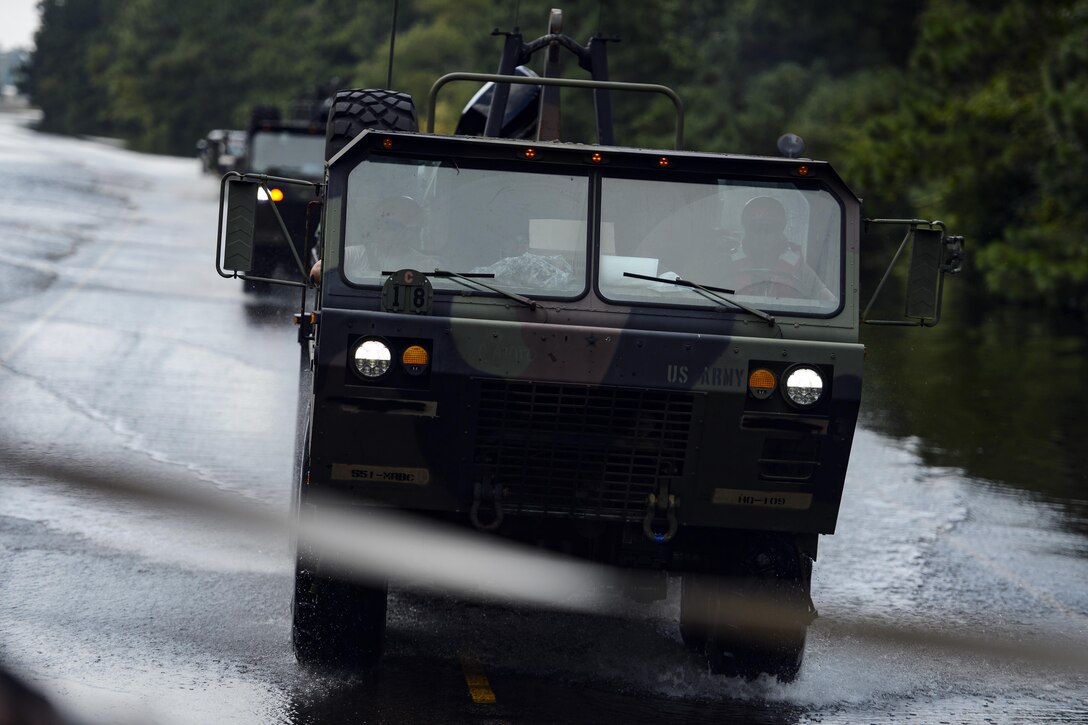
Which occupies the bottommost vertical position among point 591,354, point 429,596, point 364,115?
point 429,596

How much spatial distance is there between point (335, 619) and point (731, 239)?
2.25 metres

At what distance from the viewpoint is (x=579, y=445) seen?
255 inches

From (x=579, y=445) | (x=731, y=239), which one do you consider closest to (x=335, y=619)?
(x=579, y=445)

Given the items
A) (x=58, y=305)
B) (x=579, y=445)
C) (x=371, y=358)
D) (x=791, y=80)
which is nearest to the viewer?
(x=371, y=358)

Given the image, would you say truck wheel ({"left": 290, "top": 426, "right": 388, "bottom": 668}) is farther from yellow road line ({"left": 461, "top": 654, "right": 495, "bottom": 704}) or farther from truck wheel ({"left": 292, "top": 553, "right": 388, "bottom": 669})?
yellow road line ({"left": 461, "top": 654, "right": 495, "bottom": 704})

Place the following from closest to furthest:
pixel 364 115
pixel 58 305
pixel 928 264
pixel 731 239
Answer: pixel 731 239 → pixel 928 264 → pixel 364 115 → pixel 58 305

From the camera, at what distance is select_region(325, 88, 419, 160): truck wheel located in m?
8.48

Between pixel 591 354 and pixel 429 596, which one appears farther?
pixel 429 596

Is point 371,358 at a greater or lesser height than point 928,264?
lesser

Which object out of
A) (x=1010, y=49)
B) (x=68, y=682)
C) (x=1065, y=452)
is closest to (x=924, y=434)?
(x=1065, y=452)

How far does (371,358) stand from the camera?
631 cm

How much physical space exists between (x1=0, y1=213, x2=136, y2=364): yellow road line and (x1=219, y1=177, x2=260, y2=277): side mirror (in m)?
9.03

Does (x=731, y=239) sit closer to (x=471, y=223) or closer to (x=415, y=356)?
(x=471, y=223)

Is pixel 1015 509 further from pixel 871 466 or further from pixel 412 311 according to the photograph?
pixel 412 311
